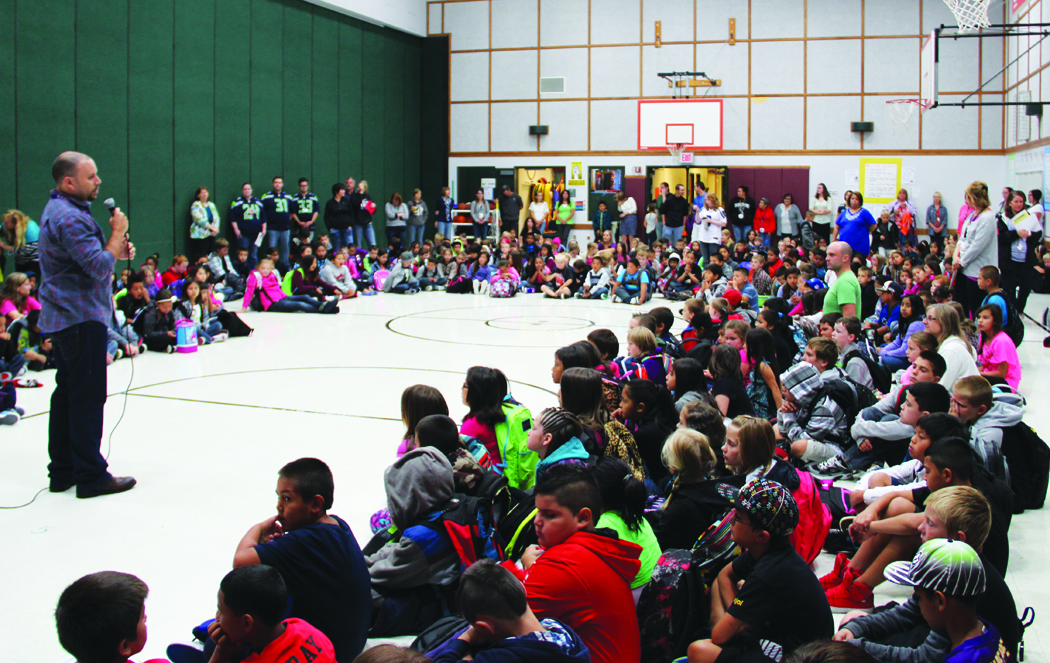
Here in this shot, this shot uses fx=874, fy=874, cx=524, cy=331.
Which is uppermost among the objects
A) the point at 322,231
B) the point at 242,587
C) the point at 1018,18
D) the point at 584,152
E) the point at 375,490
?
the point at 1018,18

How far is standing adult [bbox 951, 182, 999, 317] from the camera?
25.7 feet

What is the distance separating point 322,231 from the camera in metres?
19.0

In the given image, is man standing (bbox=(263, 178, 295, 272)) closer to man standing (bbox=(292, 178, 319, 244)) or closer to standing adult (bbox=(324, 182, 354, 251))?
man standing (bbox=(292, 178, 319, 244))

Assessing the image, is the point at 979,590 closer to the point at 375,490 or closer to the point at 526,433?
the point at 526,433

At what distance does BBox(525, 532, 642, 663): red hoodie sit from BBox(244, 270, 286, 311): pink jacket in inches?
459

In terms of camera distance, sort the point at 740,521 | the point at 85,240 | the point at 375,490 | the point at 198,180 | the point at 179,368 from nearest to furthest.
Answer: the point at 740,521, the point at 85,240, the point at 375,490, the point at 179,368, the point at 198,180

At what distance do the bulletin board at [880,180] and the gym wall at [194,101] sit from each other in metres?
10.9

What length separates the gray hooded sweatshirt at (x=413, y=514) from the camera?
3.36 meters

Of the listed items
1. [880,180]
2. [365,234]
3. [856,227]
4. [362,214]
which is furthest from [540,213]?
[856,227]

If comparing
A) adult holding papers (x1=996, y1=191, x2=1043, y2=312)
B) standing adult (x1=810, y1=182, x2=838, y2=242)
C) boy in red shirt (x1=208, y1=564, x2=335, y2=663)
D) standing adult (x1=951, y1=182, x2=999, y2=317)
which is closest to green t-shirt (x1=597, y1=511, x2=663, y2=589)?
boy in red shirt (x1=208, y1=564, x2=335, y2=663)

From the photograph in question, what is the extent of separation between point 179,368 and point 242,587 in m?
7.04

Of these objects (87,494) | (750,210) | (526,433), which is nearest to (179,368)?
(87,494)

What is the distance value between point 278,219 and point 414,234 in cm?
497

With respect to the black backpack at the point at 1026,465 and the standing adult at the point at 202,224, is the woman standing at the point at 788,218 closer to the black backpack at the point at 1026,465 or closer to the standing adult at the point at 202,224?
the standing adult at the point at 202,224
